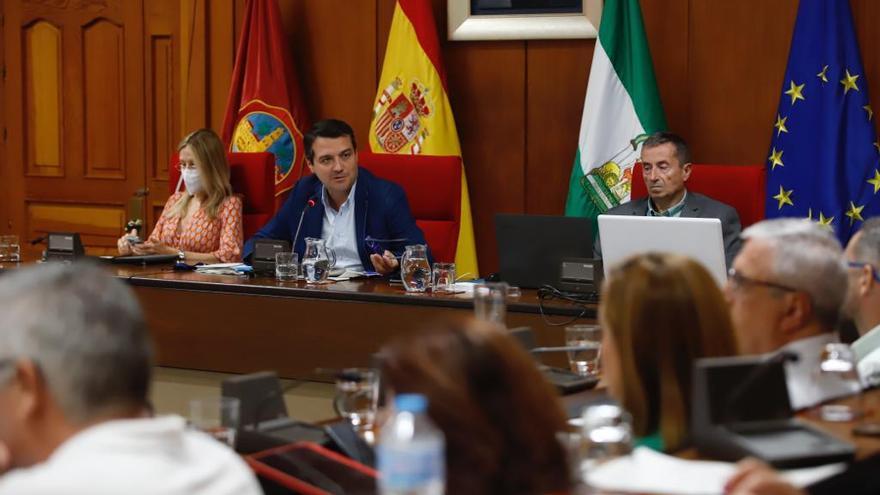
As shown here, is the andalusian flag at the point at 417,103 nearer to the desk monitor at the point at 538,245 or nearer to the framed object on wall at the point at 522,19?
the framed object on wall at the point at 522,19

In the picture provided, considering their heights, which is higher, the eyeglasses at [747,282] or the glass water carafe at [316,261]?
the eyeglasses at [747,282]

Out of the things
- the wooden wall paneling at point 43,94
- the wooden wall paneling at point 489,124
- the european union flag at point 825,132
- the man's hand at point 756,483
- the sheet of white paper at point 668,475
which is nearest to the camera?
the man's hand at point 756,483

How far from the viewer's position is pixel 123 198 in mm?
7426

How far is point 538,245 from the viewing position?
14.1 ft

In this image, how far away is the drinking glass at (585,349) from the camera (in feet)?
9.43

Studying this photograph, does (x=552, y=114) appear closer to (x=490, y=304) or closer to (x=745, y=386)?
(x=490, y=304)

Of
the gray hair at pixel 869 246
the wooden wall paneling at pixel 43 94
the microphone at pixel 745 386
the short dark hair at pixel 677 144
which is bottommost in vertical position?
the microphone at pixel 745 386

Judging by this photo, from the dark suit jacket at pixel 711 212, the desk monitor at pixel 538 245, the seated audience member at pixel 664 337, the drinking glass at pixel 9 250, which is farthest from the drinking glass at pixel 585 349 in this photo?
the drinking glass at pixel 9 250

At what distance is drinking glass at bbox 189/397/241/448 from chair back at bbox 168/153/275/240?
3.49 meters

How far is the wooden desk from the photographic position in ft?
13.9

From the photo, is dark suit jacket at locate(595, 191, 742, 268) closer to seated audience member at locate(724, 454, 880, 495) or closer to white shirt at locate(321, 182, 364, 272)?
white shirt at locate(321, 182, 364, 272)

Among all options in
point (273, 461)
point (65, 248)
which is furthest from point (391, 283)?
point (273, 461)

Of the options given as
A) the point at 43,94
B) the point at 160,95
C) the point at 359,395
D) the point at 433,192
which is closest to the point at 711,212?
the point at 433,192

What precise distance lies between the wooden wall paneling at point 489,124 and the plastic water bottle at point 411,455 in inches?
199
